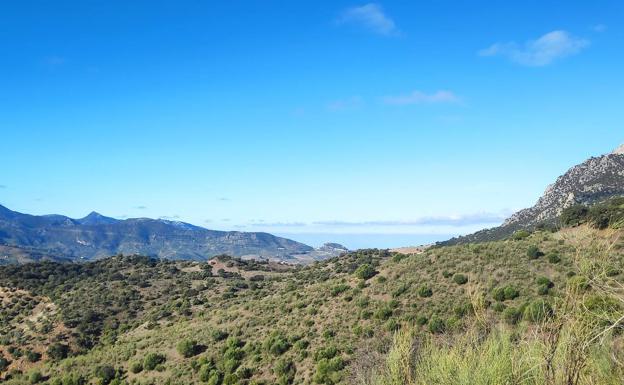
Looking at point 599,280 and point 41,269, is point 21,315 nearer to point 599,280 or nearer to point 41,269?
point 41,269

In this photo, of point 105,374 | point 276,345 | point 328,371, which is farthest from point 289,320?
point 105,374

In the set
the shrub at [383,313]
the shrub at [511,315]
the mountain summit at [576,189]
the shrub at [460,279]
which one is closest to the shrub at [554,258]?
the shrub at [460,279]

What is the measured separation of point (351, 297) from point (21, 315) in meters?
61.9

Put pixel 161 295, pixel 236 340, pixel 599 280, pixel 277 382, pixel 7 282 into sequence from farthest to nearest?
1. pixel 7 282
2. pixel 161 295
3. pixel 236 340
4. pixel 277 382
5. pixel 599 280

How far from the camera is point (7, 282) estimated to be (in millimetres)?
90438

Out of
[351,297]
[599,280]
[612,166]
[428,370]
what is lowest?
[351,297]

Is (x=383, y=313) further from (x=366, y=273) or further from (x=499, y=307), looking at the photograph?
(x=366, y=273)

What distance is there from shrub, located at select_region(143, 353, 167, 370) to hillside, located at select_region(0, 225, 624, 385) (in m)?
0.12

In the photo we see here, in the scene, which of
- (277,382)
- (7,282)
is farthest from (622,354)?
(7,282)

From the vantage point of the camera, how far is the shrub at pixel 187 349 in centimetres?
4422

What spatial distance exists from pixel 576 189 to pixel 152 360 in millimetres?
115607

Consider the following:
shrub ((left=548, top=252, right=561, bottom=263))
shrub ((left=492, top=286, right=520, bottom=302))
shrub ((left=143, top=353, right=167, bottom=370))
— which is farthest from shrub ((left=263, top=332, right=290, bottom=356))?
shrub ((left=548, top=252, right=561, bottom=263))

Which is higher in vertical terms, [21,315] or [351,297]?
[351,297]

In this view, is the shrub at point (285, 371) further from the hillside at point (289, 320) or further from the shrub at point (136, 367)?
the shrub at point (136, 367)
